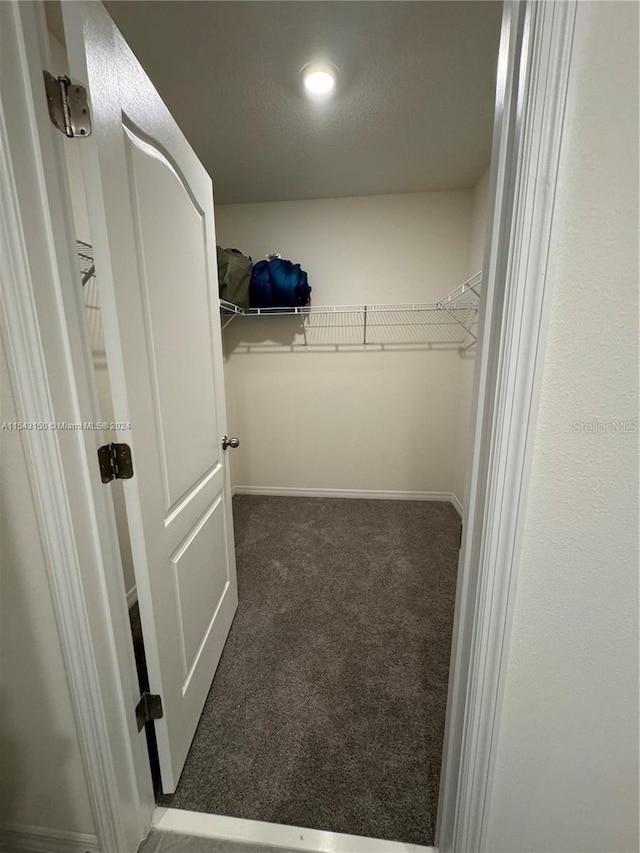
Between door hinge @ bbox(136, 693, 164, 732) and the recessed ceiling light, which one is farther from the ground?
the recessed ceiling light

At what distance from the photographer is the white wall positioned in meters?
2.61

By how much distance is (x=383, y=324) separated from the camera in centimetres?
276

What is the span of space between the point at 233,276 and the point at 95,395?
6.24ft

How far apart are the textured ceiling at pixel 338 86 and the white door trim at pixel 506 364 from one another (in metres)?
1.13

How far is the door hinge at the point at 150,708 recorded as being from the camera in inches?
35.9

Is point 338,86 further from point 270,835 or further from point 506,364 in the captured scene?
point 270,835

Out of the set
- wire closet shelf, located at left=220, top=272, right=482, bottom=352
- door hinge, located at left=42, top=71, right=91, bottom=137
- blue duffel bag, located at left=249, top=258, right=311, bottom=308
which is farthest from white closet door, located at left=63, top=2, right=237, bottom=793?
wire closet shelf, located at left=220, top=272, right=482, bottom=352

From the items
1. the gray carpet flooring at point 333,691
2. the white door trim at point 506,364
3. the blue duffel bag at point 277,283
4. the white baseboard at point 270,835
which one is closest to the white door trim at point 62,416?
the white baseboard at point 270,835

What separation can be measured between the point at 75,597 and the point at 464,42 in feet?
7.50

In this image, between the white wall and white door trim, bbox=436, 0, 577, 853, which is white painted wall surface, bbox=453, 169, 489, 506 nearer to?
the white wall

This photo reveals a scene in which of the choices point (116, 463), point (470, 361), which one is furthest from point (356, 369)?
point (116, 463)

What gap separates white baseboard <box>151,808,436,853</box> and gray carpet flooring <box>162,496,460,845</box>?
19 millimetres

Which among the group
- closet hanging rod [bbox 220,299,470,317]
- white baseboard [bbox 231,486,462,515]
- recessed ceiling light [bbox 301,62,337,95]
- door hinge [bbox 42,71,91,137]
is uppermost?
recessed ceiling light [bbox 301,62,337,95]

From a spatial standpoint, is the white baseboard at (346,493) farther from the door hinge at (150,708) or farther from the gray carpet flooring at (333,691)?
the door hinge at (150,708)
